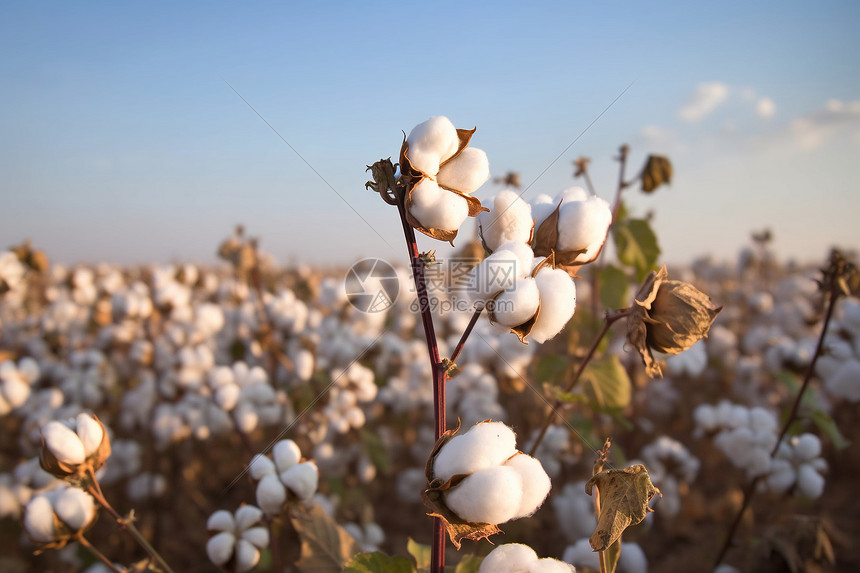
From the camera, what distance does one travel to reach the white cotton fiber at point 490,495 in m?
0.63

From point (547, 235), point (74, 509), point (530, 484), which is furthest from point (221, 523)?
point (547, 235)

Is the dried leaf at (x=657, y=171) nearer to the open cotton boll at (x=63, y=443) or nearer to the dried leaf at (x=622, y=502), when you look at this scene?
the dried leaf at (x=622, y=502)

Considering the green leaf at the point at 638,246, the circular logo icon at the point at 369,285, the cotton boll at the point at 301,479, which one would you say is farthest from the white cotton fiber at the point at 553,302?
the circular logo icon at the point at 369,285

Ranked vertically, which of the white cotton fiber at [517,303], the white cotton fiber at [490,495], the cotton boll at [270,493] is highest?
the white cotton fiber at [517,303]

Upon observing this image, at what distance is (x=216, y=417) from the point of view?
2.39 meters

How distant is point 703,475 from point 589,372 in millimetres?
2329

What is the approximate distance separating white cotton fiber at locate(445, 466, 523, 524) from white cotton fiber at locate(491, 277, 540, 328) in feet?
0.69

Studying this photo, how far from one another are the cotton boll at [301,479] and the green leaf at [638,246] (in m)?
1.27

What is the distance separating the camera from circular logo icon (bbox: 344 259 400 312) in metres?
3.22

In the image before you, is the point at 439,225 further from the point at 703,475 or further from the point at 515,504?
the point at 703,475

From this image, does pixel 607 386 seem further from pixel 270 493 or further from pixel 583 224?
pixel 270 493

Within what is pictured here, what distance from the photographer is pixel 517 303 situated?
2.35 ft

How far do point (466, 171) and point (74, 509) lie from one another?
3.95 feet

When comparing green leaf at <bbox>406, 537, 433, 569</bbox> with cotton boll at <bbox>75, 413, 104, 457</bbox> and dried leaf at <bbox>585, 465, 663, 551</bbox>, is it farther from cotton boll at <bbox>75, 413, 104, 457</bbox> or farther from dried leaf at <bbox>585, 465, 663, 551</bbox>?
cotton boll at <bbox>75, 413, 104, 457</bbox>
